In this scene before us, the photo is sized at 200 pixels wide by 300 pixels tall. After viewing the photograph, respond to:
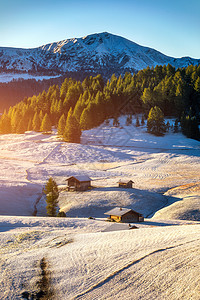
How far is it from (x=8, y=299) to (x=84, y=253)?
4.94m

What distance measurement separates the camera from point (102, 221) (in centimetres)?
3142

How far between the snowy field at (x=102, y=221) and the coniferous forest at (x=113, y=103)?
706 centimetres

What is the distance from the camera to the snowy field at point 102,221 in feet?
36.4

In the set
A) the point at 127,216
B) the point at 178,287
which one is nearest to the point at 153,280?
the point at 178,287

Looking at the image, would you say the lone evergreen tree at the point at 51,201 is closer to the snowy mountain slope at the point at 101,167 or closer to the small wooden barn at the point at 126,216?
the snowy mountain slope at the point at 101,167

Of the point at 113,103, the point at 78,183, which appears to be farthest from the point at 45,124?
the point at 78,183

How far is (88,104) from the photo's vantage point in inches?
4309

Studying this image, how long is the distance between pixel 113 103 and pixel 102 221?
9148 centimetres

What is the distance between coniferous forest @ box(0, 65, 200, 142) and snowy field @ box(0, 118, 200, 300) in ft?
23.2

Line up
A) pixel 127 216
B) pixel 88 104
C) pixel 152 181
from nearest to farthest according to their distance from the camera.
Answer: pixel 127 216 → pixel 152 181 → pixel 88 104

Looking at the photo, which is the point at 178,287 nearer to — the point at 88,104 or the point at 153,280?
the point at 153,280

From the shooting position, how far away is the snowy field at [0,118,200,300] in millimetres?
11086

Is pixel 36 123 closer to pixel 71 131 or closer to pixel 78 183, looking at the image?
pixel 71 131

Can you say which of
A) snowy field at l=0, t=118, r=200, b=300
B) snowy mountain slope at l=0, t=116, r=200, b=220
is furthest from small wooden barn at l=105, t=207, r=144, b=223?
snowy mountain slope at l=0, t=116, r=200, b=220
